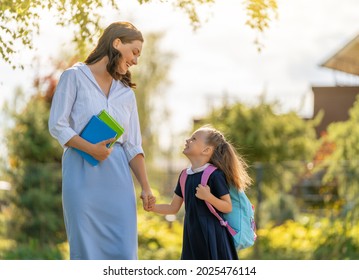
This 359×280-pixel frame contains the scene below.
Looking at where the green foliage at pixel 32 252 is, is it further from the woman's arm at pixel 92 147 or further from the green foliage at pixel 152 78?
the green foliage at pixel 152 78

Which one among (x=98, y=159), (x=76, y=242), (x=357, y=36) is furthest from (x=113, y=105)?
(x=357, y=36)

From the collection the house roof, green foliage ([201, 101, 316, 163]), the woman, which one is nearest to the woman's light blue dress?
the woman

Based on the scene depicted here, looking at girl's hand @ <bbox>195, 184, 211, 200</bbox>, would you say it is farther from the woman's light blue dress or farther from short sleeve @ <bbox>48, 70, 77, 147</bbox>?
short sleeve @ <bbox>48, 70, 77, 147</bbox>

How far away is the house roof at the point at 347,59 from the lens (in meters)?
17.8

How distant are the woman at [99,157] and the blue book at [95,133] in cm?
3

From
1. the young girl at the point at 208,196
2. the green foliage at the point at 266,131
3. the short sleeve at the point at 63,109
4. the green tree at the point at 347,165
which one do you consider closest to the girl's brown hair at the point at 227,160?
the young girl at the point at 208,196

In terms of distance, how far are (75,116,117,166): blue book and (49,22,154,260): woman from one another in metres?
0.03

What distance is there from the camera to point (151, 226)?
41.6 feet

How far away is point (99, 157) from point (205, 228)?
2.30 feet

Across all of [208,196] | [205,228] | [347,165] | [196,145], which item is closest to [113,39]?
[196,145]

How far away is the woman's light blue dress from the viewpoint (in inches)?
161

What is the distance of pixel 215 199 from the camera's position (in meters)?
4.28

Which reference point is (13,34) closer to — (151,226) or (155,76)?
(151,226)
